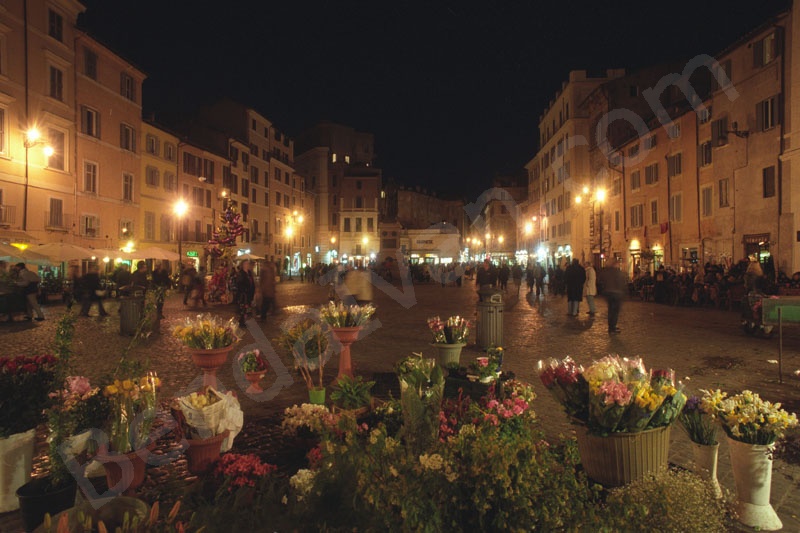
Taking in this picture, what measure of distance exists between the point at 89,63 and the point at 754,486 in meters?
35.8

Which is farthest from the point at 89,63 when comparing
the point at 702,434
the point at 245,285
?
the point at 702,434

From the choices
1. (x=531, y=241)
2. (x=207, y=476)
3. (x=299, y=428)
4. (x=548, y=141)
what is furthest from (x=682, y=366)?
(x=531, y=241)

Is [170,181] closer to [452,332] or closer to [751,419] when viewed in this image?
[452,332]

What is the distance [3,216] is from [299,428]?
1030 inches

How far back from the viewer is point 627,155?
118 ft

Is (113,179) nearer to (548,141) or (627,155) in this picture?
(627,155)

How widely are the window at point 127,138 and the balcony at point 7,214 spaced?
9.84 meters

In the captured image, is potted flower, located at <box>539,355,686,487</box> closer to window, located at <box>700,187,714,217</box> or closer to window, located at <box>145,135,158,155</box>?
window, located at <box>700,187,714,217</box>

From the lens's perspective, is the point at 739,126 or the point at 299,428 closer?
the point at 299,428

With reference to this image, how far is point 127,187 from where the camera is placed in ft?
111

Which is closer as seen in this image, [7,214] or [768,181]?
[768,181]

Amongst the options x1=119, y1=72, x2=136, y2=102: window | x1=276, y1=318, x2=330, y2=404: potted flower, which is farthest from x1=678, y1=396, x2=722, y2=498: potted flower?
x1=119, y1=72, x2=136, y2=102: window

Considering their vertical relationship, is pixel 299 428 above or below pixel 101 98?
below

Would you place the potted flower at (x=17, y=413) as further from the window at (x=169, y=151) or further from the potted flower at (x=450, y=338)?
the window at (x=169, y=151)
